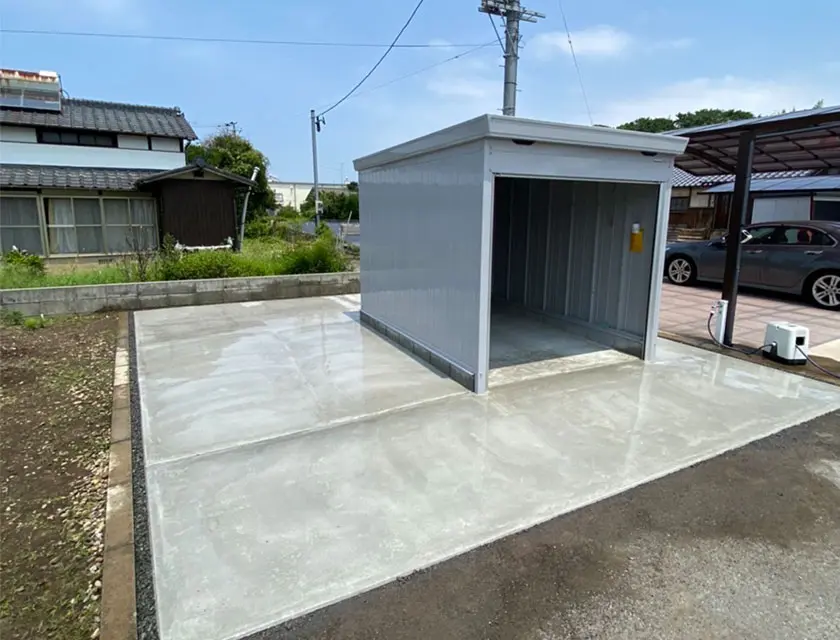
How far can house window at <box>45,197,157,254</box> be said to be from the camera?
1291cm

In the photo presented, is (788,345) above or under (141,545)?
above

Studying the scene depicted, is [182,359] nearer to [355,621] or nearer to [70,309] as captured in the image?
[70,309]

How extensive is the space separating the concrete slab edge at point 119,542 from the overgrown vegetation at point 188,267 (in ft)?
15.9

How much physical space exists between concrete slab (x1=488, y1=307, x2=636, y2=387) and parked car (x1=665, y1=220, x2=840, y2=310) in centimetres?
366

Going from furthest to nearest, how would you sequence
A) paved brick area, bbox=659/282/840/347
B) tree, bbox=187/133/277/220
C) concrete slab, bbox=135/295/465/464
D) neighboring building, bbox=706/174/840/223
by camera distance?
tree, bbox=187/133/277/220 → neighboring building, bbox=706/174/840/223 → paved brick area, bbox=659/282/840/347 → concrete slab, bbox=135/295/465/464

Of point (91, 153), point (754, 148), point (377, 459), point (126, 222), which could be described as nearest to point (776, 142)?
point (754, 148)

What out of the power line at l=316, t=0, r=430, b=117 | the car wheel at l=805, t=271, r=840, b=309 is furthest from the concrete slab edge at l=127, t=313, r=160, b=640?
the power line at l=316, t=0, r=430, b=117

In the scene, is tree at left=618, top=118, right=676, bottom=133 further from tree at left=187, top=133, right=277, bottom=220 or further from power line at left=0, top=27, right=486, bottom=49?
power line at left=0, top=27, right=486, bottom=49

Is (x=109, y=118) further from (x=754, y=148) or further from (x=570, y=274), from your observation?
(x=754, y=148)

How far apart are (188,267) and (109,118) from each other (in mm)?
12758

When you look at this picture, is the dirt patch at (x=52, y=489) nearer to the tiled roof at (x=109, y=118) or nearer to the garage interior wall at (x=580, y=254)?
the garage interior wall at (x=580, y=254)

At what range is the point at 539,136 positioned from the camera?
370 cm

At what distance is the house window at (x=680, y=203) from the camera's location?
19.9 metres

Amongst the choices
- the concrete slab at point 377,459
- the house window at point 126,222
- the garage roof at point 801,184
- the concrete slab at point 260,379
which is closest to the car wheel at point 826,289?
the concrete slab at point 377,459
